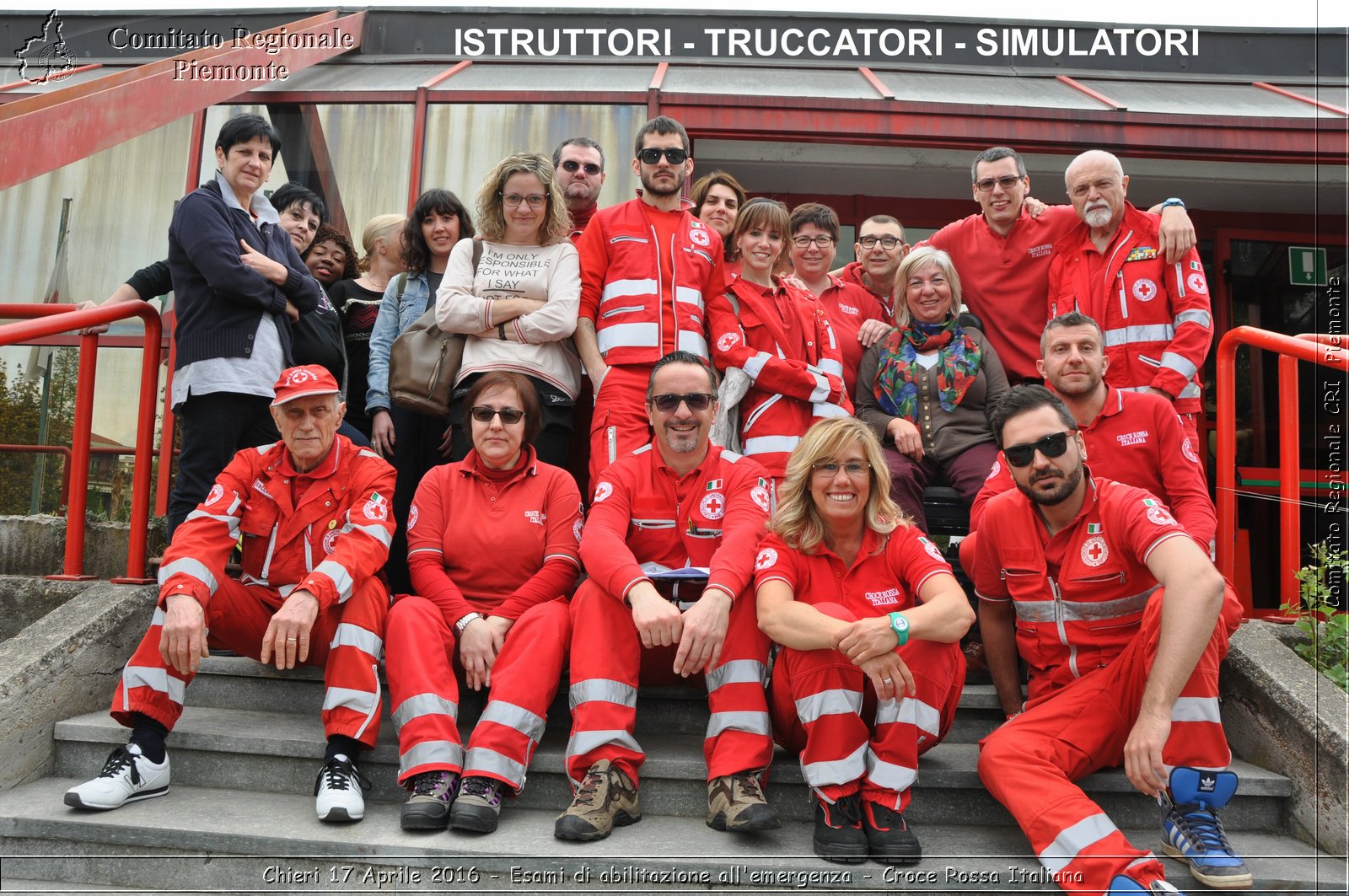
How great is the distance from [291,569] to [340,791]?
38.7 inches

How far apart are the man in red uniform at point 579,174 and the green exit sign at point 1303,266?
7276 millimetres

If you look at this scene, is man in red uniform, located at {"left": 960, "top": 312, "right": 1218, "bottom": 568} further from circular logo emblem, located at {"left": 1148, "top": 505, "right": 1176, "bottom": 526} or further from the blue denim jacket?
the blue denim jacket

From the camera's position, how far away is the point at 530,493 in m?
3.79

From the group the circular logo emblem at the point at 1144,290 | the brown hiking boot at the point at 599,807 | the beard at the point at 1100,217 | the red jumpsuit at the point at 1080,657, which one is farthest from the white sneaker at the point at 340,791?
the beard at the point at 1100,217

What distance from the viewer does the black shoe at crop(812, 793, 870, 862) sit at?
285 cm

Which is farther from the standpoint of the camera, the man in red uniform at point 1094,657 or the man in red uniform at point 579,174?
the man in red uniform at point 579,174

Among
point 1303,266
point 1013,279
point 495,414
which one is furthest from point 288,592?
point 1303,266

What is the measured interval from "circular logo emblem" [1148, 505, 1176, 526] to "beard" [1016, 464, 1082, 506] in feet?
0.80

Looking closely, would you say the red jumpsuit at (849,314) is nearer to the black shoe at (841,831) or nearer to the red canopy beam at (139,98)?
the black shoe at (841,831)

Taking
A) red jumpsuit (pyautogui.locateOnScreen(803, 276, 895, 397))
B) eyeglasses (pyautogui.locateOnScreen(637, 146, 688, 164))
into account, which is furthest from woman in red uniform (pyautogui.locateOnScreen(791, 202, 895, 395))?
eyeglasses (pyautogui.locateOnScreen(637, 146, 688, 164))

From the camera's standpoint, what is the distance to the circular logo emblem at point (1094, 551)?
3197 mm

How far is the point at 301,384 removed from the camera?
366cm

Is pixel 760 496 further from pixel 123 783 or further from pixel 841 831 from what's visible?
pixel 123 783

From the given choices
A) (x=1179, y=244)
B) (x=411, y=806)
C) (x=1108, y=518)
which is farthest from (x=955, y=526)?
(x=411, y=806)
